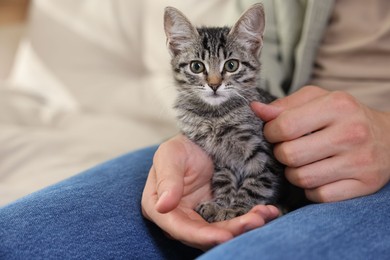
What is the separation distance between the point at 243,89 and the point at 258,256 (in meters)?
0.56

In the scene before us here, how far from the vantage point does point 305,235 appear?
774 millimetres

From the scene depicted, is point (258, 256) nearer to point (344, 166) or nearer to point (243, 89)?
point (344, 166)

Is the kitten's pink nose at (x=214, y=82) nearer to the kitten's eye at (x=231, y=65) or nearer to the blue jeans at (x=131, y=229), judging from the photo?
the kitten's eye at (x=231, y=65)

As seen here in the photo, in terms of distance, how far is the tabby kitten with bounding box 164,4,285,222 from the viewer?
1145 mm

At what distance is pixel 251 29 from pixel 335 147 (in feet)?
1.21

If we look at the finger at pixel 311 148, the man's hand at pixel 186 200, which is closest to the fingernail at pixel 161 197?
the man's hand at pixel 186 200

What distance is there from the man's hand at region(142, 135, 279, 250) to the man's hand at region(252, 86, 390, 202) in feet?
0.41

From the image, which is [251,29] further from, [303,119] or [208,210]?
[208,210]

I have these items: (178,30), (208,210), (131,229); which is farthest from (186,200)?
(178,30)

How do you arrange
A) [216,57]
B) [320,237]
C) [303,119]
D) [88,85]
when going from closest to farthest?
[320,237] → [303,119] → [216,57] → [88,85]

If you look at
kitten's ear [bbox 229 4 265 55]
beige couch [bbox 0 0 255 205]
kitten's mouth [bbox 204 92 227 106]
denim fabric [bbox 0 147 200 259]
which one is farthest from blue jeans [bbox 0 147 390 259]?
beige couch [bbox 0 0 255 205]

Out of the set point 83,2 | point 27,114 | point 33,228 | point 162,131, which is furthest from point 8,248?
point 83,2

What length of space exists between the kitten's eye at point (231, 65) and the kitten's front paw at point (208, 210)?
0.32 meters

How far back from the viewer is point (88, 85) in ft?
6.84
